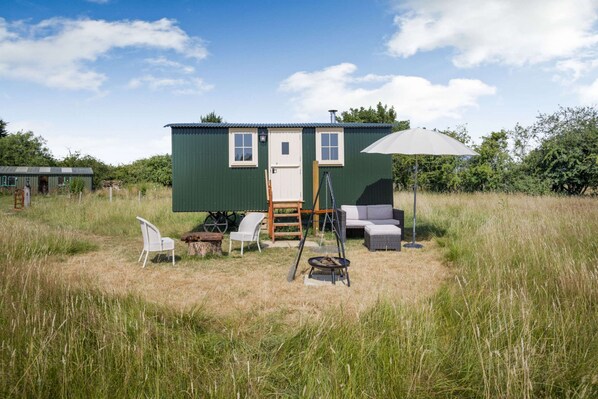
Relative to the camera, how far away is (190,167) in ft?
33.4

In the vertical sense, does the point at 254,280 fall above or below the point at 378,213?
below

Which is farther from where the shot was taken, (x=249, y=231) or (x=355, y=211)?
(x=355, y=211)

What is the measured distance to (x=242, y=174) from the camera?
34.1ft

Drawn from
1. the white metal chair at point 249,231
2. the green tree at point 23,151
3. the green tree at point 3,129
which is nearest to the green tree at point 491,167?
the white metal chair at point 249,231

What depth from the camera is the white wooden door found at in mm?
10469

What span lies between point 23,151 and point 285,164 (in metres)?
43.1

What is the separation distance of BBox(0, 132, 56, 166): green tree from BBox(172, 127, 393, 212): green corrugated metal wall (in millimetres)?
36135

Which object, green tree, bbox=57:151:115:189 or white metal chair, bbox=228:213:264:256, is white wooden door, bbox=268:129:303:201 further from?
green tree, bbox=57:151:115:189

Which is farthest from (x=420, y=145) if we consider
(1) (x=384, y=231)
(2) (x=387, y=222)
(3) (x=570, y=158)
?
(3) (x=570, y=158)

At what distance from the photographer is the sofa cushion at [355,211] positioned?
996 centimetres

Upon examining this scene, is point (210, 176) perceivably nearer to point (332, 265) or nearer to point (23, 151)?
point (332, 265)

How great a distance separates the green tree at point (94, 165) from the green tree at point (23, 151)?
4.23 meters

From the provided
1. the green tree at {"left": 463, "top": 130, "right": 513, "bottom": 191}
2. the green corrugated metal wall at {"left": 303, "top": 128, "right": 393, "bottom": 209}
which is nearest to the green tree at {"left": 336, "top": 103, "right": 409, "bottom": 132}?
the green tree at {"left": 463, "top": 130, "right": 513, "bottom": 191}

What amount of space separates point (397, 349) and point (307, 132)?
8567 mm
